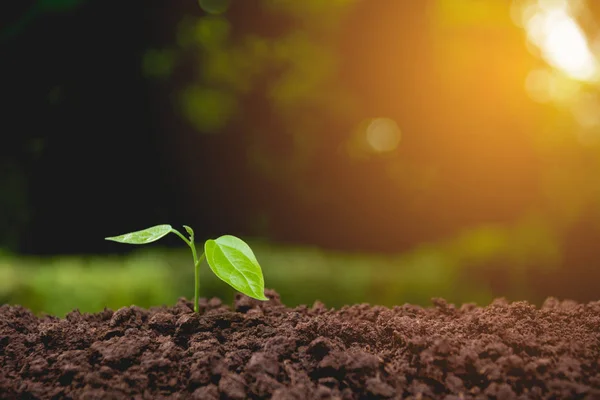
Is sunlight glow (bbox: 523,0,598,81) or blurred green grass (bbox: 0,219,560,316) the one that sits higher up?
sunlight glow (bbox: 523,0,598,81)

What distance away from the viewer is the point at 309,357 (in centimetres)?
201

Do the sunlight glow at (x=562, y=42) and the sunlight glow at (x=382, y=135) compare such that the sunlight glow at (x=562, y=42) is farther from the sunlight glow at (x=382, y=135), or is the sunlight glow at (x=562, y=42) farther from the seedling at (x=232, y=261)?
the seedling at (x=232, y=261)

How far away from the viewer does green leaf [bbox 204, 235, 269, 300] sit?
87.5 inches

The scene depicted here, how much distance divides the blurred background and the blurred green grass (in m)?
1.38

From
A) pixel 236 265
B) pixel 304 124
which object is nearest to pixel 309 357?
pixel 236 265

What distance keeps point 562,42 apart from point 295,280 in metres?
6.73

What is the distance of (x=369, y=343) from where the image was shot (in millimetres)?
2166

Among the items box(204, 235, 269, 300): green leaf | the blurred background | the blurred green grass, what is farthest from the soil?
the blurred background

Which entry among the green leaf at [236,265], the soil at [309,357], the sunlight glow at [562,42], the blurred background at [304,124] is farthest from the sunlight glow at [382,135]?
the green leaf at [236,265]

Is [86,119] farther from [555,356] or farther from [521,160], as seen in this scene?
[555,356]

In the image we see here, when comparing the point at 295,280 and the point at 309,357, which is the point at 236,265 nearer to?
the point at 309,357

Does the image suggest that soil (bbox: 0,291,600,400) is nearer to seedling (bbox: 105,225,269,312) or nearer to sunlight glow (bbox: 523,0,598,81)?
seedling (bbox: 105,225,269,312)

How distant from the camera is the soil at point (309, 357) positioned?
1.81 metres

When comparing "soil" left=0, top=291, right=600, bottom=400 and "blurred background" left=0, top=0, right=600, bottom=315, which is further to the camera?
"blurred background" left=0, top=0, right=600, bottom=315
